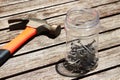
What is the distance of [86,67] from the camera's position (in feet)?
5.98

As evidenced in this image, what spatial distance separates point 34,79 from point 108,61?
1.69 feet

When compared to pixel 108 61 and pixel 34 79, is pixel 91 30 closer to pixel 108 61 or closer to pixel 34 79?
pixel 108 61

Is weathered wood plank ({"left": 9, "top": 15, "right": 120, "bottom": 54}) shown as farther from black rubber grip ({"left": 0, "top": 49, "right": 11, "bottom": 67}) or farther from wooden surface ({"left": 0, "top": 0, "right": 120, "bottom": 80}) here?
black rubber grip ({"left": 0, "top": 49, "right": 11, "bottom": 67})

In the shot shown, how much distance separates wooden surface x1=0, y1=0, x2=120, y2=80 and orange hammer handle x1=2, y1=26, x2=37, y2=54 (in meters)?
0.05

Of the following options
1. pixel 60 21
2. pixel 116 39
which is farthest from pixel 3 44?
pixel 116 39

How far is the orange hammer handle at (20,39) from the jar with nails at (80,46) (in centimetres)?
32

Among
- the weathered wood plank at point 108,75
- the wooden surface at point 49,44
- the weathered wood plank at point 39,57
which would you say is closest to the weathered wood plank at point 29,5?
the wooden surface at point 49,44

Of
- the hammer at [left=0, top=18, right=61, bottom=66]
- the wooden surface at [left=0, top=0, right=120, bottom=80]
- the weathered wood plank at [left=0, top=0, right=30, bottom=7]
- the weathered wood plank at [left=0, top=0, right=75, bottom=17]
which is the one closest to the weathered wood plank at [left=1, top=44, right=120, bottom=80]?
the wooden surface at [left=0, top=0, right=120, bottom=80]

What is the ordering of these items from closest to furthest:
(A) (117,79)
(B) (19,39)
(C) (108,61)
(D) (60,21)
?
(A) (117,79) < (C) (108,61) < (B) (19,39) < (D) (60,21)

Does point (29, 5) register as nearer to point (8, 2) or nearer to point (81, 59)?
point (8, 2)

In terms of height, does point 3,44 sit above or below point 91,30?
below

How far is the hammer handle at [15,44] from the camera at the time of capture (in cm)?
190

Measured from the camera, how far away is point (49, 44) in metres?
2.09

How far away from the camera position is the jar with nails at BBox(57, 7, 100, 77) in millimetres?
1763
